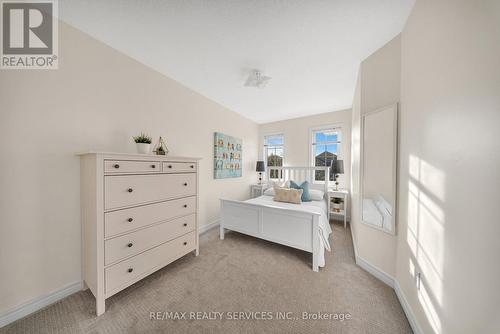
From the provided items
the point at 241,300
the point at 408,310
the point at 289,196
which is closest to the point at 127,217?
the point at 241,300

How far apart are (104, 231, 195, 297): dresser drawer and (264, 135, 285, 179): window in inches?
121

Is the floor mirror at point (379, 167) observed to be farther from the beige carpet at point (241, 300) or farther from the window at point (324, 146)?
the window at point (324, 146)

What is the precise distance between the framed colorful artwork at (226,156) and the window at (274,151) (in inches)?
41.5

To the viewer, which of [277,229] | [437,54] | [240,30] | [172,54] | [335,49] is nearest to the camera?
[437,54]

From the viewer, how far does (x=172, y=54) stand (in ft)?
6.23

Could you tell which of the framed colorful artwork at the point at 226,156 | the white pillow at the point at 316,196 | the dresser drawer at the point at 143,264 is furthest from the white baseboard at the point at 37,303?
the white pillow at the point at 316,196

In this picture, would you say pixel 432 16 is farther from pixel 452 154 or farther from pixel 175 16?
pixel 175 16

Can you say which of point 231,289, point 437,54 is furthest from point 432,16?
point 231,289

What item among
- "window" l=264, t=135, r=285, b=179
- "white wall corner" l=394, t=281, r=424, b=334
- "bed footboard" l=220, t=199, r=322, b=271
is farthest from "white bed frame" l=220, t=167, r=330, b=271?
"window" l=264, t=135, r=285, b=179

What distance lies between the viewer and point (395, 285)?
1.58 m

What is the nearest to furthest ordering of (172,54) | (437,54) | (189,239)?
(437,54), (172,54), (189,239)

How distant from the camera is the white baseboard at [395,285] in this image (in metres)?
1.20

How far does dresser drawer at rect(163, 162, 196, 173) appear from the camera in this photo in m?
1.78

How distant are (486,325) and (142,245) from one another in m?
2.26
